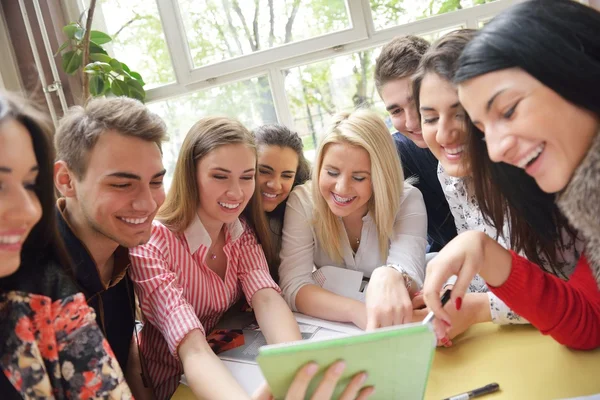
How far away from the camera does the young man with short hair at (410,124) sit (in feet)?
5.42

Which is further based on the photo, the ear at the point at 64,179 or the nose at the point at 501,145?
the ear at the point at 64,179

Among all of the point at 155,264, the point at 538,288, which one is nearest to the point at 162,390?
the point at 155,264

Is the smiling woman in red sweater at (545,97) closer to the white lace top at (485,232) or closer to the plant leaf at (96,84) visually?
the white lace top at (485,232)

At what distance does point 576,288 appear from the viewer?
1.02 m

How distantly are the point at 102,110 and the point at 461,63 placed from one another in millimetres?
846

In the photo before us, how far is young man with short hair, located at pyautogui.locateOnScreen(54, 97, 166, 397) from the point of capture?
3.67 feet

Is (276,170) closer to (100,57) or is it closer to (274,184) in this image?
(274,184)

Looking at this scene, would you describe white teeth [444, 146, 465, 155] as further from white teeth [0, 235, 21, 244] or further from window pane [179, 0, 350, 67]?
window pane [179, 0, 350, 67]

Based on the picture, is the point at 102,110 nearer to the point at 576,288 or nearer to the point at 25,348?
the point at 25,348

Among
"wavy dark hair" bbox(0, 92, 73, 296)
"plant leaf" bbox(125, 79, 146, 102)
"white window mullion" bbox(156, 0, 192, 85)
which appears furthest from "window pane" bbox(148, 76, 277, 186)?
"wavy dark hair" bbox(0, 92, 73, 296)

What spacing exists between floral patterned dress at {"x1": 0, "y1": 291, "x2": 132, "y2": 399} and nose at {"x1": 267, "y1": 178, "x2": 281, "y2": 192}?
0.85m

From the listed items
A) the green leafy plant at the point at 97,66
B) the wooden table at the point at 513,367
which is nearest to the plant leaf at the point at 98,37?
the green leafy plant at the point at 97,66

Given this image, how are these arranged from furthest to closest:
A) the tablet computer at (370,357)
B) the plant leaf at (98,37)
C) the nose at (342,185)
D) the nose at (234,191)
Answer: the plant leaf at (98,37)
the nose at (342,185)
the nose at (234,191)
the tablet computer at (370,357)

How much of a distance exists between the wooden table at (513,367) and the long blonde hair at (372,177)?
50 cm
